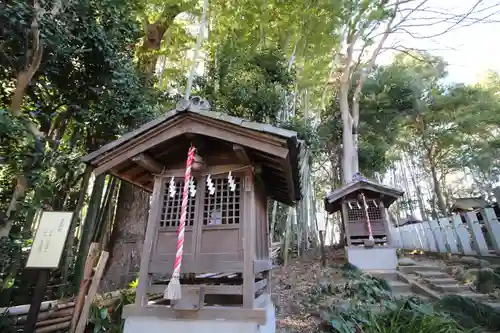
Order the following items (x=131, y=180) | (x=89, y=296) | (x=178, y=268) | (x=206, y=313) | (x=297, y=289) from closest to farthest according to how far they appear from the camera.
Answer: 1. (x=178, y=268)
2. (x=206, y=313)
3. (x=89, y=296)
4. (x=131, y=180)
5. (x=297, y=289)

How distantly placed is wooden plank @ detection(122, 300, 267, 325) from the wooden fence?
724cm

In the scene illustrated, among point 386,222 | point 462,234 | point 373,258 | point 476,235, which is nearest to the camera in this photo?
point 476,235

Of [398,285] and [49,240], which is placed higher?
[49,240]

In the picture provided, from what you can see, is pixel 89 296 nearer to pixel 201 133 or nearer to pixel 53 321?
pixel 53 321

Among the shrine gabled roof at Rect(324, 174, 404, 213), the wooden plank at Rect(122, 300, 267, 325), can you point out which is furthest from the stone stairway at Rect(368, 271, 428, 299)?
the wooden plank at Rect(122, 300, 267, 325)

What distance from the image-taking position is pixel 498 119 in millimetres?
15242

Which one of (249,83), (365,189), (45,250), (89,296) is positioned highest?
(249,83)

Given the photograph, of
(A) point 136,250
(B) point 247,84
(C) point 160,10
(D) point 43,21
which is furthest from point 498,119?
(D) point 43,21

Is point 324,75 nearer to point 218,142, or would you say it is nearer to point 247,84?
point 247,84

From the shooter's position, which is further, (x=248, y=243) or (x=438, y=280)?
(x=438, y=280)

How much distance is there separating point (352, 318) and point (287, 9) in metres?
10.3

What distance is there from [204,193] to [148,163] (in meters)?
0.92

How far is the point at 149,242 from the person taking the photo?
12.1 feet

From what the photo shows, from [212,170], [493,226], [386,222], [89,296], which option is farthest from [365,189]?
[89,296]
